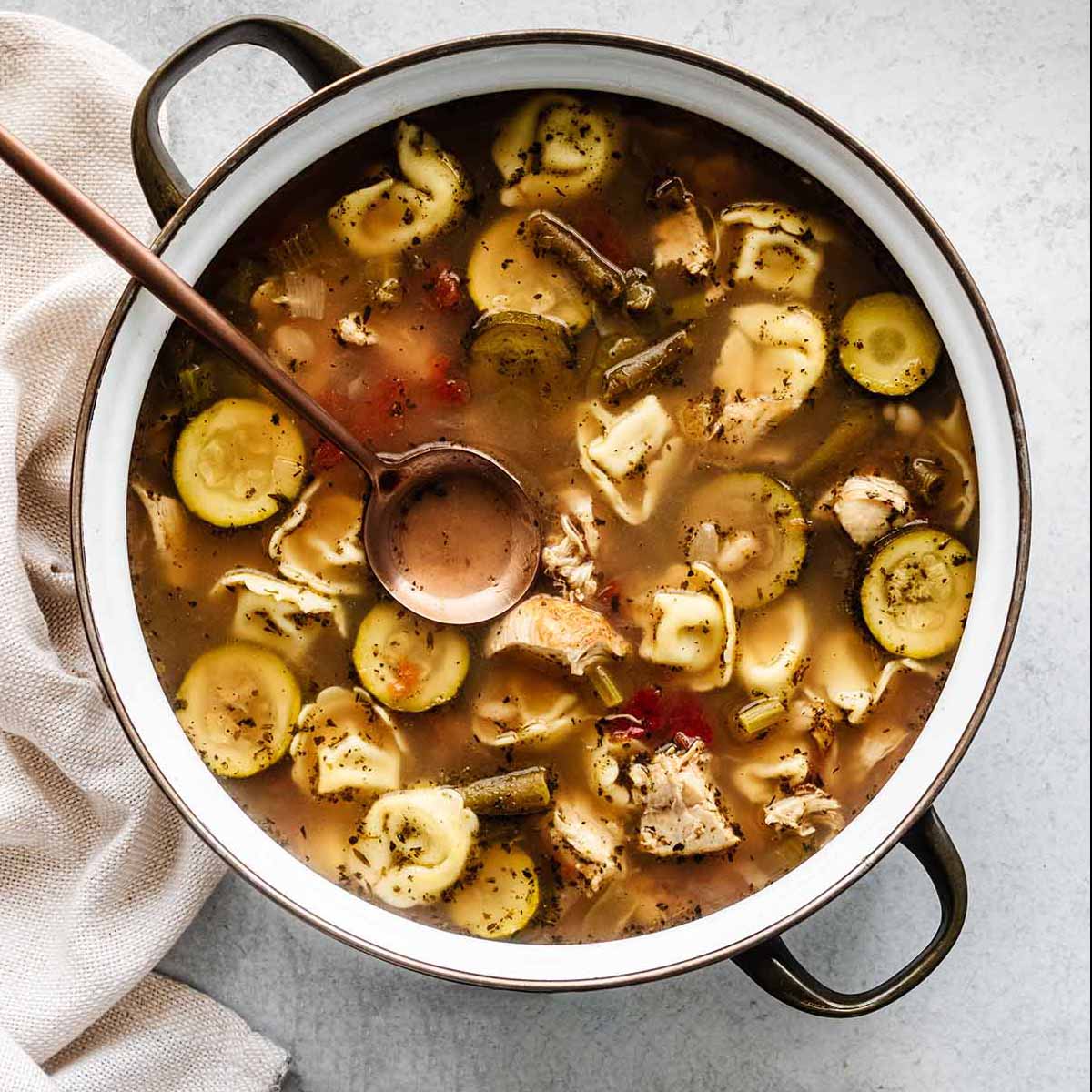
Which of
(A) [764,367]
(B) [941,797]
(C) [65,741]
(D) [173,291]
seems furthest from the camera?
(B) [941,797]

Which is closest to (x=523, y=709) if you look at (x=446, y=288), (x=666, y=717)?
(x=666, y=717)

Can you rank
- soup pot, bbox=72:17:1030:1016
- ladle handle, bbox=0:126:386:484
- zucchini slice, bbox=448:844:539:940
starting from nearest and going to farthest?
1. ladle handle, bbox=0:126:386:484
2. soup pot, bbox=72:17:1030:1016
3. zucchini slice, bbox=448:844:539:940

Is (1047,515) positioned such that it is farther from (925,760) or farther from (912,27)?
(912,27)

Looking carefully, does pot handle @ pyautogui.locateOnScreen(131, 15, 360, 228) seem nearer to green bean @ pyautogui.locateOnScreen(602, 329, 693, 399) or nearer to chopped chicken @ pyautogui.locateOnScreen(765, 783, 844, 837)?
green bean @ pyautogui.locateOnScreen(602, 329, 693, 399)

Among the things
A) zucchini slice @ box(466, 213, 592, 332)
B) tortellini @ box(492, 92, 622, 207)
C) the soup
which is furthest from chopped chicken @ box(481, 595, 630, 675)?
tortellini @ box(492, 92, 622, 207)

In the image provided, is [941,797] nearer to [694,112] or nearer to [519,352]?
[519,352]

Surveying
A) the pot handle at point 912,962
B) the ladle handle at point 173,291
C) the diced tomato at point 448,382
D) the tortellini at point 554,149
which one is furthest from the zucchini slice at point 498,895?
the tortellini at point 554,149
